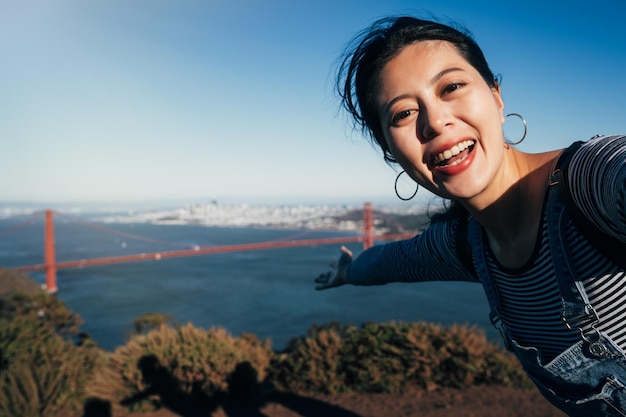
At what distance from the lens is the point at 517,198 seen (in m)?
0.72

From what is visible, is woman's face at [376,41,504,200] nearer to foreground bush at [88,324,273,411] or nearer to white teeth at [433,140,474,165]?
white teeth at [433,140,474,165]

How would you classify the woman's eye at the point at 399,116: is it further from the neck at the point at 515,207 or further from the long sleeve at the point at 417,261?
the long sleeve at the point at 417,261

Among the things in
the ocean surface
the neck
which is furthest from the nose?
the ocean surface

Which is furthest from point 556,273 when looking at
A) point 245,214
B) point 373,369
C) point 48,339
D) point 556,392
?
point 245,214

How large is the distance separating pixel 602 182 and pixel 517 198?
0.23 meters

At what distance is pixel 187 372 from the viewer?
13.0 ft

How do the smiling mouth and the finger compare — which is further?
the finger

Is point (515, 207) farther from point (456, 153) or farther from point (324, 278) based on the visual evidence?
point (324, 278)

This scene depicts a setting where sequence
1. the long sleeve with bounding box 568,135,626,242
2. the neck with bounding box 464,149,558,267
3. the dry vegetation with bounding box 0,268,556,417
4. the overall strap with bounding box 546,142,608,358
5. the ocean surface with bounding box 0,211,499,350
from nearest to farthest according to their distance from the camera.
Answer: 1. the long sleeve with bounding box 568,135,626,242
2. the overall strap with bounding box 546,142,608,358
3. the neck with bounding box 464,149,558,267
4. the dry vegetation with bounding box 0,268,556,417
5. the ocean surface with bounding box 0,211,499,350

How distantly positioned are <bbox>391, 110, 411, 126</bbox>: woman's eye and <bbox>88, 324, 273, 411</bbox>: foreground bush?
379 cm

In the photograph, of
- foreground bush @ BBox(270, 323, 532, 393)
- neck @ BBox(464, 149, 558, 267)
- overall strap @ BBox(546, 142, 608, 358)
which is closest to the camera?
overall strap @ BBox(546, 142, 608, 358)

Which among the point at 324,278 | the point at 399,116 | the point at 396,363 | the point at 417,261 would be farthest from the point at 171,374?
the point at 399,116

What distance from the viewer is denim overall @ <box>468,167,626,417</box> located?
0.58m

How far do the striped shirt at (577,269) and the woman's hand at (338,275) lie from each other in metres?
→ 0.58
